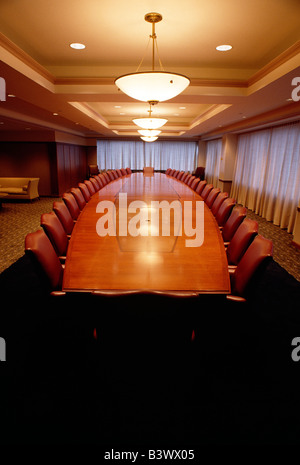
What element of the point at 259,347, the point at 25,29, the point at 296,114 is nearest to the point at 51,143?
the point at 25,29

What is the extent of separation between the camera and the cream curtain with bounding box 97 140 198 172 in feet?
42.6

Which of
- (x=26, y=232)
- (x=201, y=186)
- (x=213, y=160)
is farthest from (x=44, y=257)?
(x=213, y=160)

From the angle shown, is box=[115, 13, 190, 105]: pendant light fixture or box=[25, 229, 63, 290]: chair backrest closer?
box=[25, 229, 63, 290]: chair backrest

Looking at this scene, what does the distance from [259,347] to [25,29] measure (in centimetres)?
375

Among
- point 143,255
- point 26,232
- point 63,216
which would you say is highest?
point 63,216

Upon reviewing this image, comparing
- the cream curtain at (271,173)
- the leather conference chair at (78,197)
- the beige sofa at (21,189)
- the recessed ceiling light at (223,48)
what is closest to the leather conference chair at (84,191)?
the leather conference chair at (78,197)

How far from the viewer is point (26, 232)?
5145 mm

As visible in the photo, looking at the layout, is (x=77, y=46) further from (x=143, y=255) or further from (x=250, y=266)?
(x=250, y=266)

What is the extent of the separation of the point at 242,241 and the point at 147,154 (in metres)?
11.5

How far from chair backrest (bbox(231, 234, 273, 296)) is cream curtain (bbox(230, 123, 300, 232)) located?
155 inches

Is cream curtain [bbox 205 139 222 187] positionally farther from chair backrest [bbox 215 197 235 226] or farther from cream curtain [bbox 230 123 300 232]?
chair backrest [bbox 215 197 235 226]

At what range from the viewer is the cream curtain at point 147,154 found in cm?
1298

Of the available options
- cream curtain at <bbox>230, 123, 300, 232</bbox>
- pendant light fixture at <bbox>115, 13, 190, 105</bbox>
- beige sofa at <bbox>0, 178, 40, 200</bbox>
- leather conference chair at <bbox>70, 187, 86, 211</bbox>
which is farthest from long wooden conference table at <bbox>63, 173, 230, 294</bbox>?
beige sofa at <bbox>0, 178, 40, 200</bbox>
